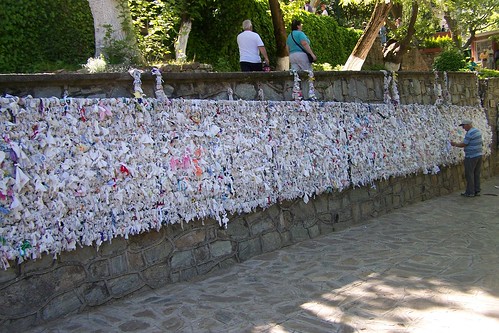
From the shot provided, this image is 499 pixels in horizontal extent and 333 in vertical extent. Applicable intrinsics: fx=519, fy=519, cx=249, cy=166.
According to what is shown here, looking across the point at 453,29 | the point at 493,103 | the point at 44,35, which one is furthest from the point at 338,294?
the point at 453,29

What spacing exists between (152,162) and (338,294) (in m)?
2.20

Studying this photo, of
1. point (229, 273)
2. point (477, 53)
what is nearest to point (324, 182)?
point (229, 273)

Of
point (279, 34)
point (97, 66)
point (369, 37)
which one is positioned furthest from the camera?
point (369, 37)

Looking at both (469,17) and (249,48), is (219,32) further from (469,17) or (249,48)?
(469,17)

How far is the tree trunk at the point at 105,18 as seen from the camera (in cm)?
802

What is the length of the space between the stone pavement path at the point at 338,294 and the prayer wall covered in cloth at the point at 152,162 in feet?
2.27

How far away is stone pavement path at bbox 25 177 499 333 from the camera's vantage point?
4.26 metres

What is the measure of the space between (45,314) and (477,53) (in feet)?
114

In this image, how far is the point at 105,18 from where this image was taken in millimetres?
8062

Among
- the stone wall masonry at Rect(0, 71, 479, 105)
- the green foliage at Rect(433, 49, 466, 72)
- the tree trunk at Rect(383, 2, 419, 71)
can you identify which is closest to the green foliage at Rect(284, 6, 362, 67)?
the tree trunk at Rect(383, 2, 419, 71)

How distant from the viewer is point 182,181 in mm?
5328

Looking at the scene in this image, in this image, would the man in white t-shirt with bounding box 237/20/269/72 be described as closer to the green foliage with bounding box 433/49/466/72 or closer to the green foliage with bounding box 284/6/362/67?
the green foliage with bounding box 284/6/362/67

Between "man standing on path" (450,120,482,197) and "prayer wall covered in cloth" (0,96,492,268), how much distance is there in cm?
347

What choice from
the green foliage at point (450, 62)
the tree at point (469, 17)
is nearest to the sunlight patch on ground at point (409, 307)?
the green foliage at point (450, 62)
